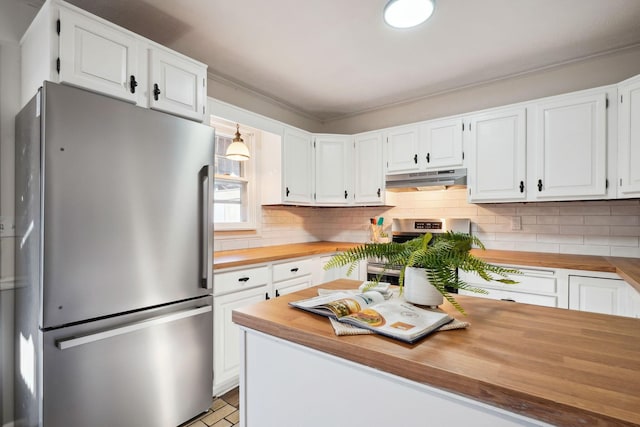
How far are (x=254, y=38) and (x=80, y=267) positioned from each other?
187 cm

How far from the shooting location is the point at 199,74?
212cm

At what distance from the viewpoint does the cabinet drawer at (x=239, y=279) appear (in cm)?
216

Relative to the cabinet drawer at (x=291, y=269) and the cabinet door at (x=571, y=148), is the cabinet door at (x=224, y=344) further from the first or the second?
the cabinet door at (x=571, y=148)

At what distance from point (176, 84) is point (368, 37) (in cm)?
139

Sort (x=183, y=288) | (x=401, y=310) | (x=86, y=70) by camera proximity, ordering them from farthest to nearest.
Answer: (x=183, y=288)
(x=86, y=70)
(x=401, y=310)

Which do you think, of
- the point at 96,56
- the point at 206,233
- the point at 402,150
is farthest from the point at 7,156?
the point at 402,150

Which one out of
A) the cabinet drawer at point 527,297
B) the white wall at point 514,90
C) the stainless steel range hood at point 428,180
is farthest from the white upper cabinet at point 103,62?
the cabinet drawer at point 527,297

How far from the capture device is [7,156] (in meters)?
1.78

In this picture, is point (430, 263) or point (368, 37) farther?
point (368, 37)

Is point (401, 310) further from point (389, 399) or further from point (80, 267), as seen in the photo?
point (80, 267)

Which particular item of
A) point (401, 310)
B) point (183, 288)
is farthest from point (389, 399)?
point (183, 288)

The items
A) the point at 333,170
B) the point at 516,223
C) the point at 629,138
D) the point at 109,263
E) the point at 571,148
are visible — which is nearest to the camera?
the point at 109,263

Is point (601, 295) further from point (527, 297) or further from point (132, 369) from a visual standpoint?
point (132, 369)

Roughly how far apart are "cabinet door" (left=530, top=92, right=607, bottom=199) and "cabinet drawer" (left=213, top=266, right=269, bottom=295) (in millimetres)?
2310
